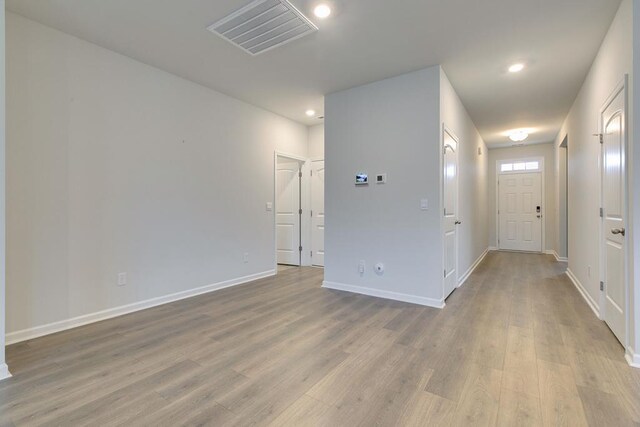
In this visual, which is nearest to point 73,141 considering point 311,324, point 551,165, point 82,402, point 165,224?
point 165,224

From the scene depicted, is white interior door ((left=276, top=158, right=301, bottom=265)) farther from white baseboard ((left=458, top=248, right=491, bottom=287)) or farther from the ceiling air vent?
the ceiling air vent

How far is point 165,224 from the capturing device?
3539 millimetres

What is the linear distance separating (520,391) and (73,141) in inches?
Answer: 160

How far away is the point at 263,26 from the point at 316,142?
3.23m

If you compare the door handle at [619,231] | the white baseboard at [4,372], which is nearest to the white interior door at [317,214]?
the door handle at [619,231]

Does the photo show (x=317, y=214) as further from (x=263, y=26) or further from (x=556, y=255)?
(x=556, y=255)

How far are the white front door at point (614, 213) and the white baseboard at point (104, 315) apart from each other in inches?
164

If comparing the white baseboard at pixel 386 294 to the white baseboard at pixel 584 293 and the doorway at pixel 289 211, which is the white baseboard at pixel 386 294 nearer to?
the white baseboard at pixel 584 293

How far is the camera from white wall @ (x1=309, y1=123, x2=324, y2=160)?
5.76 meters

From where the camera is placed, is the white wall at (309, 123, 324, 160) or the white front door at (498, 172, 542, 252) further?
the white front door at (498, 172, 542, 252)

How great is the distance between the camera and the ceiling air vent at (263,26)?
2.40 m

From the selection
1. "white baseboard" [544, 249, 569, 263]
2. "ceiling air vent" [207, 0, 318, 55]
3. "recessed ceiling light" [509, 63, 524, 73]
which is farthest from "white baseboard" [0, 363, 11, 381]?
"white baseboard" [544, 249, 569, 263]

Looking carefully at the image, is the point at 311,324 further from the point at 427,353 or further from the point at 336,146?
the point at 336,146

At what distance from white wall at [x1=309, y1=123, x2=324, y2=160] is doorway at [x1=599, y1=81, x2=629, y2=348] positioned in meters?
3.94
